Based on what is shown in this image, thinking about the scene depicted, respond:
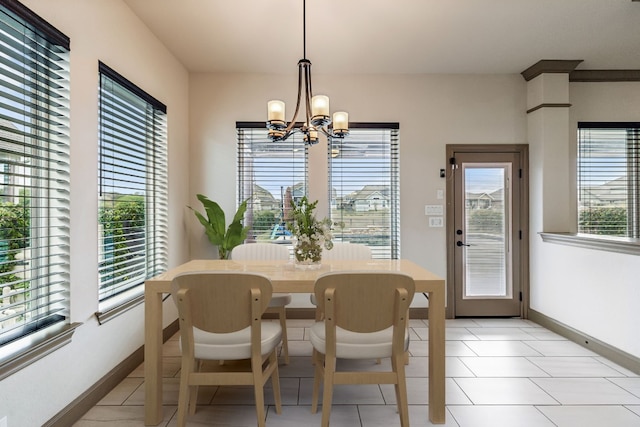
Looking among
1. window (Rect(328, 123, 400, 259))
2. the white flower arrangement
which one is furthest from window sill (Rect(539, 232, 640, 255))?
the white flower arrangement

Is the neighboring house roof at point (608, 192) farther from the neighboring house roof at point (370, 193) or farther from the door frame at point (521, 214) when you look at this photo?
the neighboring house roof at point (370, 193)

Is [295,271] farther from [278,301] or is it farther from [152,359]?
[152,359]

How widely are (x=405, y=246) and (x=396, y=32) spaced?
221 cm

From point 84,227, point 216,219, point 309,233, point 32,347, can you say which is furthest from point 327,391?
point 216,219

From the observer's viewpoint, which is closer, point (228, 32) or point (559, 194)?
point (228, 32)

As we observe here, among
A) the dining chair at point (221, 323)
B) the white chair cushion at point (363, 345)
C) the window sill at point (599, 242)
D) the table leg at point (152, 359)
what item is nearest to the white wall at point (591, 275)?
the window sill at point (599, 242)

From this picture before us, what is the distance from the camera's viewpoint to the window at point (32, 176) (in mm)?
→ 1610

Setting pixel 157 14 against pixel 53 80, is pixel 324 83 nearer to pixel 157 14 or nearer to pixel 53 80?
pixel 157 14

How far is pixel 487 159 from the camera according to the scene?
12.8 feet

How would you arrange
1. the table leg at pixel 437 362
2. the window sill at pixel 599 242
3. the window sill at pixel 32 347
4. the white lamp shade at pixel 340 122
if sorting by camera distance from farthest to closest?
the window sill at pixel 599 242 < the white lamp shade at pixel 340 122 < the table leg at pixel 437 362 < the window sill at pixel 32 347

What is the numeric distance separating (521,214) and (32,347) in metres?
4.41

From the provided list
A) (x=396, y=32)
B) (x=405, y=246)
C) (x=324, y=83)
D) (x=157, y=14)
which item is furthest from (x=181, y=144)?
(x=405, y=246)

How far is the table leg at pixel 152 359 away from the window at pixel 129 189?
545 millimetres

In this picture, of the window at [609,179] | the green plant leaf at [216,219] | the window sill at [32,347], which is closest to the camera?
the window sill at [32,347]
